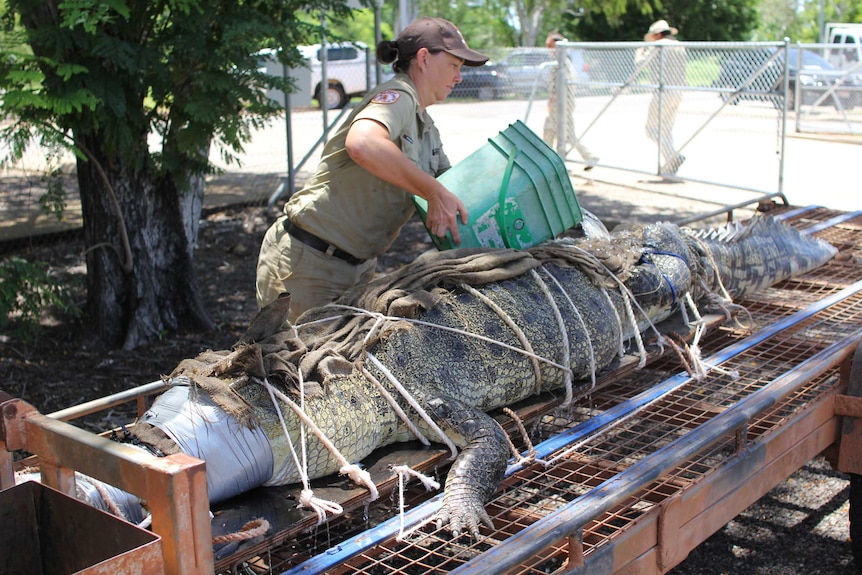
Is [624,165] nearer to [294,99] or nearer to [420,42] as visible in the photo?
[294,99]

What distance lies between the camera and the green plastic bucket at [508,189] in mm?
3652

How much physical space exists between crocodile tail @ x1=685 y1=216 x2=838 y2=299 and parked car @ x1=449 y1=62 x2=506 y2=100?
9.59 meters

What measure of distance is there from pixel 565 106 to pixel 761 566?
31.8ft

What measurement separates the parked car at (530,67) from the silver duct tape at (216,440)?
10855 mm

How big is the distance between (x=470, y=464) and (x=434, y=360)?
0.54m

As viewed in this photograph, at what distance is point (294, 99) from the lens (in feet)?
36.6

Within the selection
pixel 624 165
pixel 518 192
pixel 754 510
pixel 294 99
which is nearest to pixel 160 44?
pixel 518 192

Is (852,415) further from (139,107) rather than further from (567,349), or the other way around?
(139,107)

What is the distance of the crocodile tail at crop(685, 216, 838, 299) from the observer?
14.9ft

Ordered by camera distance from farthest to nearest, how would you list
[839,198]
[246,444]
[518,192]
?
[839,198] → [518,192] → [246,444]

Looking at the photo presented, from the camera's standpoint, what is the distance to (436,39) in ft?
12.1

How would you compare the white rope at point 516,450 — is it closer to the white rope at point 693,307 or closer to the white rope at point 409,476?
the white rope at point 409,476

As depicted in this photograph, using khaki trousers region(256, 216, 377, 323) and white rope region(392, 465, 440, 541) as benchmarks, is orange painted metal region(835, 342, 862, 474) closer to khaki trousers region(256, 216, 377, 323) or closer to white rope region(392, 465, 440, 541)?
Result: white rope region(392, 465, 440, 541)

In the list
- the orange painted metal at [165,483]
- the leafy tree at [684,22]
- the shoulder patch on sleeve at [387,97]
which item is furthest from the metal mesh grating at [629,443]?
the leafy tree at [684,22]
